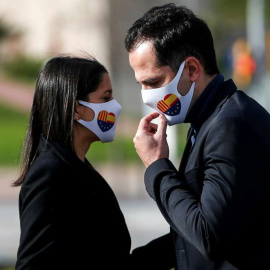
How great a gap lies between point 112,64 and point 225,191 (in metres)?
20.4

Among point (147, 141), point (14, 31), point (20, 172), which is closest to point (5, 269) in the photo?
point (20, 172)

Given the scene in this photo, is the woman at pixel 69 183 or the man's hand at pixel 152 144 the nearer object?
the man's hand at pixel 152 144

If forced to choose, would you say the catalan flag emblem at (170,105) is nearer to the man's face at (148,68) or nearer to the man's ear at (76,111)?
the man's face at (148,68)

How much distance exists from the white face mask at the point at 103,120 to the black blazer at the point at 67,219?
7.8 inches

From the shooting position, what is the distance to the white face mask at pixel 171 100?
2984mm

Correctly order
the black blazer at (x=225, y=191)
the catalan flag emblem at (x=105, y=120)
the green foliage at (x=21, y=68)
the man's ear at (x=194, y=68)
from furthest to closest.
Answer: the green foliage at (x=21, y=68)
the catalan flag emblem at (x=105, y=120)
the man's ear at (x=194, y=68)
the black blazer at (x=225, y=191)

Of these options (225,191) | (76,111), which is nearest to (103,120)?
(76,111)

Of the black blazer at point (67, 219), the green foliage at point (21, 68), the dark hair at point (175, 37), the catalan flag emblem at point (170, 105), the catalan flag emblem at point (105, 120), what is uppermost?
the green foliage at point (21, 68)

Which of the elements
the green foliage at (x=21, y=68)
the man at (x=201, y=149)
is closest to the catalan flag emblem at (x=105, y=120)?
the man at (x=201, y=149)

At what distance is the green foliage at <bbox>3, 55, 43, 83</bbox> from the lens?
125 ft

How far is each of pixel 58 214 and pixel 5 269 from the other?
4480 mm

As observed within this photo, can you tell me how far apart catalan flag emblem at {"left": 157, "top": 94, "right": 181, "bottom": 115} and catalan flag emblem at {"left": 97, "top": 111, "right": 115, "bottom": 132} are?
0.58 metres

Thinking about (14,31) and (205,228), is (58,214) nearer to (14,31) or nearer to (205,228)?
(205,228)

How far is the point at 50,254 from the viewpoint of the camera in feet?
10.8
